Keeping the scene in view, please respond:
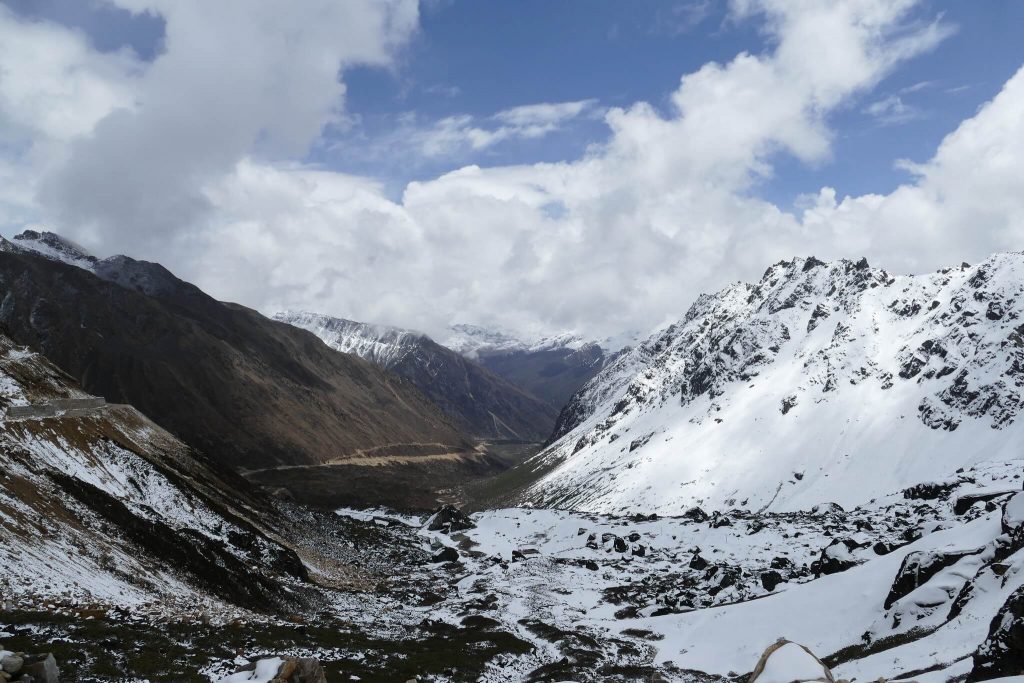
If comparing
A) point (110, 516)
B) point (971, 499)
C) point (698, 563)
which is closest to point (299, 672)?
point (110, 516)

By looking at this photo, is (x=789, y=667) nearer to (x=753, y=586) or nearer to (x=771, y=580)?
(x=771, y=580)

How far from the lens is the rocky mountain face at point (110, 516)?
4084cm

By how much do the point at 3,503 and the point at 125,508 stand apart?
13.6m

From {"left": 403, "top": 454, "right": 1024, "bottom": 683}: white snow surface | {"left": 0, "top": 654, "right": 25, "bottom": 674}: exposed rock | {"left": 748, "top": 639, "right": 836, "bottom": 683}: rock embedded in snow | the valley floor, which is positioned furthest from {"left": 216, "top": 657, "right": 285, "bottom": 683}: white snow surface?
{"left": 403, "top": 454, "right": 1024, "bottom": 683}: white snow surface

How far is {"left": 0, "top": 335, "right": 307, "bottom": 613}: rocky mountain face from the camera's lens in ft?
134

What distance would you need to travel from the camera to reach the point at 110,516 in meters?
52.5

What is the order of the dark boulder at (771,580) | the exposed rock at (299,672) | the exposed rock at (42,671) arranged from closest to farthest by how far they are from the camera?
the exposed rock at (42,671) → the exposed rock at (299,672) → the dark boulder at (771,580)

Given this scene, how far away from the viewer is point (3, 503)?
140 ft

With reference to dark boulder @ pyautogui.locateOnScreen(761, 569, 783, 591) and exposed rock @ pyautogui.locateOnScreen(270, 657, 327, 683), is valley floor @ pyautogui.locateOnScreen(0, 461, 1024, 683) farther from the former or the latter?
exposed rock @ pyautogui.locateOnScreen(270, 657, 327, 683)

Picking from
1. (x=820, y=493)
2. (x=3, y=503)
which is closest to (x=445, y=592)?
(x=3, y=503)

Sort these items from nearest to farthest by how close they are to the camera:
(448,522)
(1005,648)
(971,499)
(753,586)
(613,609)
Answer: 1. (1005,648)
2. (753,586)
3. (613,609)
4. (971,499)
5. (448,522)

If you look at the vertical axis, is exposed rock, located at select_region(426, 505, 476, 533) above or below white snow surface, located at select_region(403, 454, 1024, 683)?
below

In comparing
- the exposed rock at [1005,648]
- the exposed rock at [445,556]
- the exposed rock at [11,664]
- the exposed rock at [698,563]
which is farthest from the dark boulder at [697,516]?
the exposed rock at [11,664]

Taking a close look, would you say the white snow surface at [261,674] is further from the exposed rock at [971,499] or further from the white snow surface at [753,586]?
the exposed rock at [971,499]
